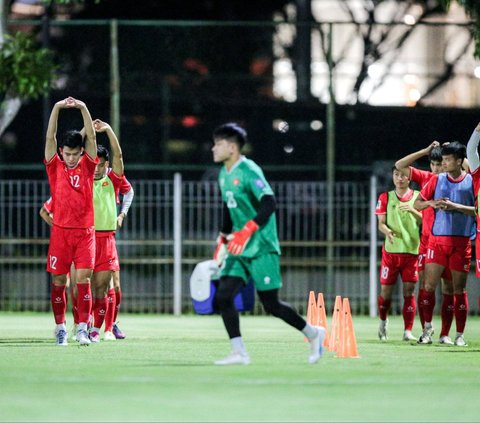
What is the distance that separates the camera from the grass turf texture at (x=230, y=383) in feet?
30.4

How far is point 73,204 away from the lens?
14.3 meters

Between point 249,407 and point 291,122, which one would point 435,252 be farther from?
point 291,122

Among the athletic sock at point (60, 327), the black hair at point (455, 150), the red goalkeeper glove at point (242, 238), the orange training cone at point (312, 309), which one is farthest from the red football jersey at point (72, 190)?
the black hair at point (455, 150)

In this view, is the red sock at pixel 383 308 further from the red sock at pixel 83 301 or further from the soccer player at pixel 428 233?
the red sock at pixel 83 301

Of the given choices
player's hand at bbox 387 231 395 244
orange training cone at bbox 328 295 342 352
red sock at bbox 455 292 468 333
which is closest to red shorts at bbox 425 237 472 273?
red sock at bbox 455 292 468 333

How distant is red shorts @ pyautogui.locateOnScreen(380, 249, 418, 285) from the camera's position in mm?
16719

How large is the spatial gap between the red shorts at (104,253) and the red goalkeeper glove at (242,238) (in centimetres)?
418

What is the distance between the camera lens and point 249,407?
9508 mm

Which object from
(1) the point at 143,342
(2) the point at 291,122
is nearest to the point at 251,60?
(2) the point at 291,122

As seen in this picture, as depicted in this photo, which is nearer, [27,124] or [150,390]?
[150,390]

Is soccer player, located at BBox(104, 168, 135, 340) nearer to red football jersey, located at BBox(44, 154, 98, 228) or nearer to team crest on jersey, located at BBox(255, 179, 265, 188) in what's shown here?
red football jersey, located at BBox(44, 154, 98, 228)

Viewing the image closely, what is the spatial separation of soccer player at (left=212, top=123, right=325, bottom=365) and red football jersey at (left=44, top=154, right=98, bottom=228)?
2.64 m

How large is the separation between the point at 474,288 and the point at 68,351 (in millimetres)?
13367

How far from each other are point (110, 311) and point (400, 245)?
332 cm
